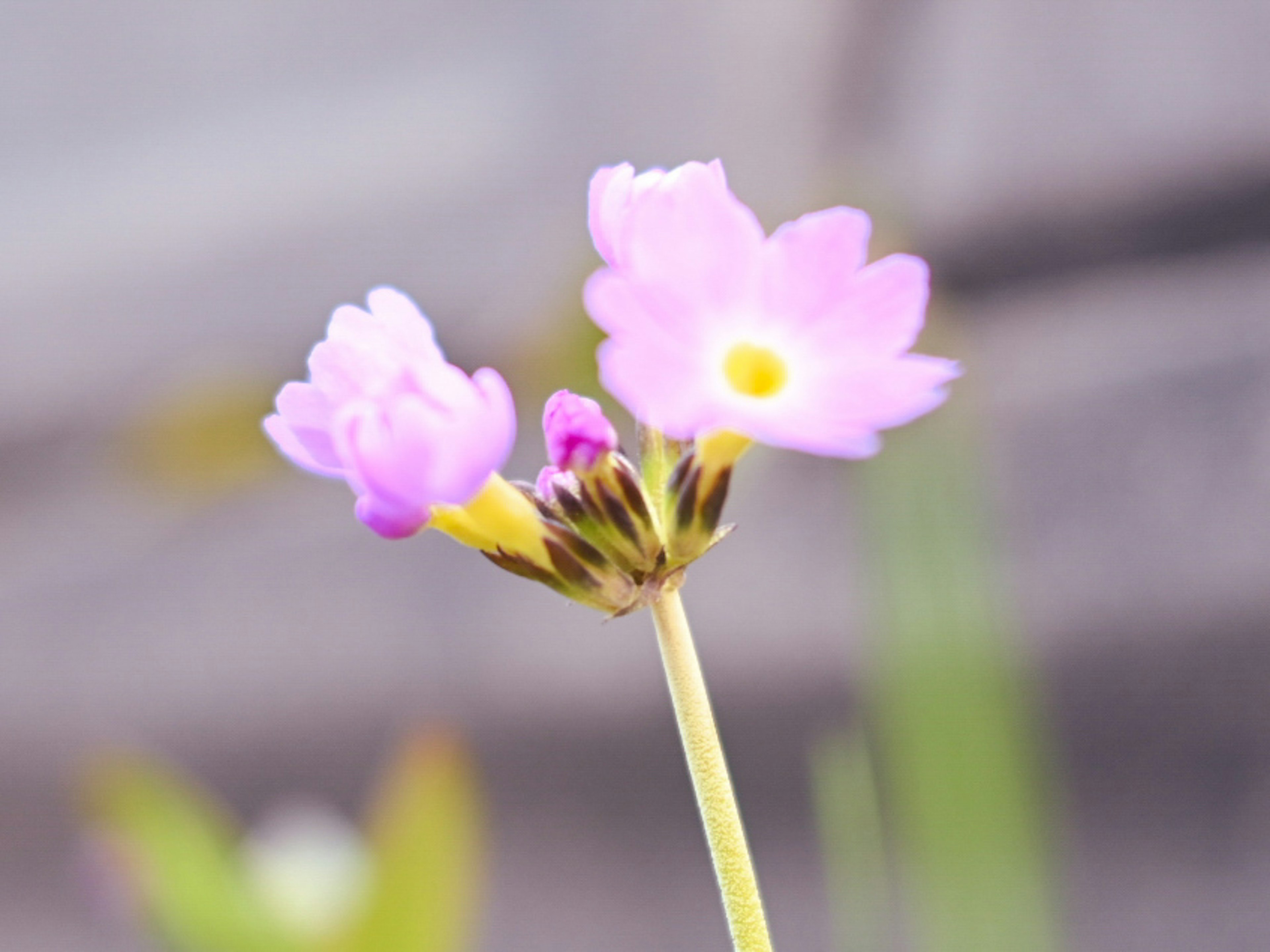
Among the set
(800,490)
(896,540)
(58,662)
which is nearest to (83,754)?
(58,662)

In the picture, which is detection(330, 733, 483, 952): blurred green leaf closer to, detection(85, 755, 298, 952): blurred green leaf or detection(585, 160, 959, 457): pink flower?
detection(85, 755, 298, 952): blurred green leaf

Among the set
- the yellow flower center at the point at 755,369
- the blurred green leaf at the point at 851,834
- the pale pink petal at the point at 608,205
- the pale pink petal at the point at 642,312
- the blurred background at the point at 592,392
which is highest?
the blurred background at the point at 592,392

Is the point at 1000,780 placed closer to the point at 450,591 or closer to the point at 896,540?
the point at 896,540

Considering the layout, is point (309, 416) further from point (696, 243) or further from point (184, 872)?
point (184, 872)

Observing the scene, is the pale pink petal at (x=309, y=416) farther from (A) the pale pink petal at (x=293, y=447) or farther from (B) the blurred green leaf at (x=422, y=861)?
(B) the blurred green leaf at (x=422, y=861)

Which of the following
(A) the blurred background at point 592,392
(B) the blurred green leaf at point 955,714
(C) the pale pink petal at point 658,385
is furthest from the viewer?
(A) the blurred background at point 592,392

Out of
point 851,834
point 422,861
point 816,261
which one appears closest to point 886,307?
point 816,261

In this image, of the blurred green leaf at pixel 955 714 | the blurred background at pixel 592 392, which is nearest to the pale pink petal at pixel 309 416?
the blurred green leaf at pixel 955 714
